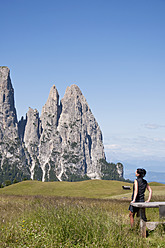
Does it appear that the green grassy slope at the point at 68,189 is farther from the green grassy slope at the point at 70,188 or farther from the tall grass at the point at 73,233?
the tall grass at the point at 73,233

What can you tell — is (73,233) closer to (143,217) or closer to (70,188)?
(143,217)

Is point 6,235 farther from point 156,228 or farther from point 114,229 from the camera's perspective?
point 156,228

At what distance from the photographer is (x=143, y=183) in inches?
474

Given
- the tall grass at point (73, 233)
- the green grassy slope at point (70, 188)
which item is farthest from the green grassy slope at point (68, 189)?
the tall grass at point (73, 233)

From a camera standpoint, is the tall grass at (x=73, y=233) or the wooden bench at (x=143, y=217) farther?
the wooden bench at (x=143, y=217)

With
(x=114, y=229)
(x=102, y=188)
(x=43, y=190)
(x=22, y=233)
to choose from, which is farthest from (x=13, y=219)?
(x=102, y=188)

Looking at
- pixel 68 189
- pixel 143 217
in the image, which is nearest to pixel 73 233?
pixel 143 217

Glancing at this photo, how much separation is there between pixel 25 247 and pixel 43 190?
124ft

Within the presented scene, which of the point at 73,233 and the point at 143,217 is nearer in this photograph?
the point at 73,233

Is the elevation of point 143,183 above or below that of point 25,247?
above

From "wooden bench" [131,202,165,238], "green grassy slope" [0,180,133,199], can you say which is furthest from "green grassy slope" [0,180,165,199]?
"wooden bench" [131,202,165,238]

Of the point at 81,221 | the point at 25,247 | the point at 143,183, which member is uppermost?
the point at 143,183

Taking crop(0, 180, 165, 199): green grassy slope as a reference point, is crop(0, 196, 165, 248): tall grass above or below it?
below

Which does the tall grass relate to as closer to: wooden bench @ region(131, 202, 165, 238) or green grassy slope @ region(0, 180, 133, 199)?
wooden bench @ region(131, 202, 165, 238)
